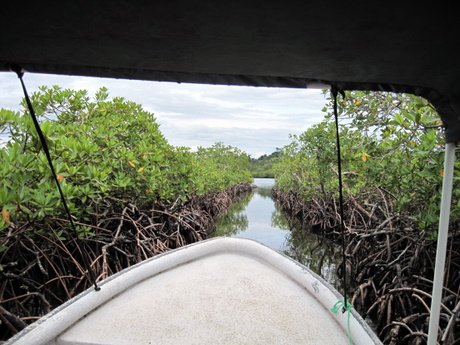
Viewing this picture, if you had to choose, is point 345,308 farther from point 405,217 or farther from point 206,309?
point 405,217

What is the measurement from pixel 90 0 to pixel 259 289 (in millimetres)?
2091

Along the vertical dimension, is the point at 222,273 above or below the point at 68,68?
below

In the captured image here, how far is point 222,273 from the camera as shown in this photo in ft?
8.27

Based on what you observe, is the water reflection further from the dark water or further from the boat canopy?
the boat canopy

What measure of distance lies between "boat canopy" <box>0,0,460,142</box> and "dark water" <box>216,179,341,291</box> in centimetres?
426

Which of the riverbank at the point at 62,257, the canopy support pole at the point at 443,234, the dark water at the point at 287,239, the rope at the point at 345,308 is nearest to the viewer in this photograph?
the canopy support pole at the point at 443,234

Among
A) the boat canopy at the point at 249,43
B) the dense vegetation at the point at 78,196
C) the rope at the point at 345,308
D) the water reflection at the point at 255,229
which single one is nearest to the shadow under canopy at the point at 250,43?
the boat canopy at the point at 249,43

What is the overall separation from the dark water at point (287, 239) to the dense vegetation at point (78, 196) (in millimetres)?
2115

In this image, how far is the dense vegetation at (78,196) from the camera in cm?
236

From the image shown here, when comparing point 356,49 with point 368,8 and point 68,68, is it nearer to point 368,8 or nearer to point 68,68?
point 368,8

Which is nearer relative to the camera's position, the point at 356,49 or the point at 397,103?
the point at 356,49

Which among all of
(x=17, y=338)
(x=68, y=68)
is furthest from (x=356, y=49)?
(x=17, y=338)

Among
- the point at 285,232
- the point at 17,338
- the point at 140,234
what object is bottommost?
the point at 285,232

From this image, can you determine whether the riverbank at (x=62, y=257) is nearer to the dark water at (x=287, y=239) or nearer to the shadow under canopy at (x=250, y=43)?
the shadow under canopy at (x=250, y=43)
